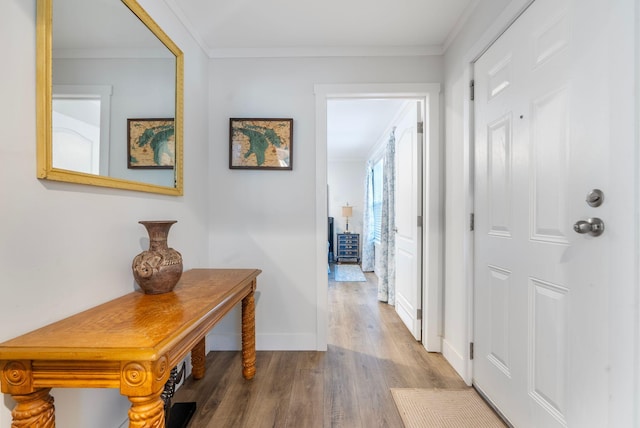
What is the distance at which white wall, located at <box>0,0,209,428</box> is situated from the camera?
0.85 m

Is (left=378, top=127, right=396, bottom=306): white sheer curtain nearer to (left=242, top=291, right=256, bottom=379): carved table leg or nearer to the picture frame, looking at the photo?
(left=242, top=291, right=256, bottom=379): carved table leg

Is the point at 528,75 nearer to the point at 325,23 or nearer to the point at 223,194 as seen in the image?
the point at 325,23

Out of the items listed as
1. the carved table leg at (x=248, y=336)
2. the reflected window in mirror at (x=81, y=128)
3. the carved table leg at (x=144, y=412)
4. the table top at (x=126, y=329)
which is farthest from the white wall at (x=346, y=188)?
the carved table leg at (x=144, y=412)

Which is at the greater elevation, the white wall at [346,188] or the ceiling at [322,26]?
the ceiling at [322,26]

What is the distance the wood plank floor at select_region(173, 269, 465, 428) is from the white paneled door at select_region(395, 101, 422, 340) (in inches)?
12.0

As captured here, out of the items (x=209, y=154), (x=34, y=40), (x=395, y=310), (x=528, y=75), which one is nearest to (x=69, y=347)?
(x=34, y=40)

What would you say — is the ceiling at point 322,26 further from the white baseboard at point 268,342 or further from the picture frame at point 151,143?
the white baseboard at point 268,342

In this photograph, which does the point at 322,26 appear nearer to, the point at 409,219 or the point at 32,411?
the point at 409,219

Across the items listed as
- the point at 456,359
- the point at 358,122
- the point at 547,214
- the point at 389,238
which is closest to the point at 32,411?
the point at 547,214

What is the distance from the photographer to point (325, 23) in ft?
6.40

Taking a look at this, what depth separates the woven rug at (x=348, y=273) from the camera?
4.91 m

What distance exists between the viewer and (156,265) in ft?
4.14

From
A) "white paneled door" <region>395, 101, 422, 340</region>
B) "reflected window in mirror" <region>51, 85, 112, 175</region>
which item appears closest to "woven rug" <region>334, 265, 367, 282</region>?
"white paneled door" <region>395, 101, 422, 340</region>

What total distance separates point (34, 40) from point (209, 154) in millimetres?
1355
